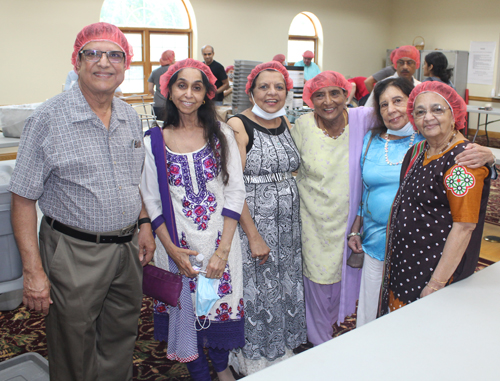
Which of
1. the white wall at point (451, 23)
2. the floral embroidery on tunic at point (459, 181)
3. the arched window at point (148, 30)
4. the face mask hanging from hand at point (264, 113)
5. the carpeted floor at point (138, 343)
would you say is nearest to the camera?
the floral embroidery on tunic at point (459, 181)

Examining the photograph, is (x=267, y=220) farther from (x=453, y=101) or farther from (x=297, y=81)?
(x=297, y=81)

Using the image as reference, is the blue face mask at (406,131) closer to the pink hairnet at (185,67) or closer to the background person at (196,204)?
the background person at (196,204)

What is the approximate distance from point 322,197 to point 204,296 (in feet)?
2.56

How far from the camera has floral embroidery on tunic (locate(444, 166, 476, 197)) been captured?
1.39m

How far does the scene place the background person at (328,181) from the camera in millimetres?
2152

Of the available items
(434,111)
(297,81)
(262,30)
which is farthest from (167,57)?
(434,111)

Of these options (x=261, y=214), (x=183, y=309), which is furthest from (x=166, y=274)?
(x=261, y=214)

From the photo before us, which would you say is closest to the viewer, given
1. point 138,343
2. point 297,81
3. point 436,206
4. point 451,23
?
point 436,206

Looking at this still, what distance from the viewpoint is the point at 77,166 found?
145 centimetres

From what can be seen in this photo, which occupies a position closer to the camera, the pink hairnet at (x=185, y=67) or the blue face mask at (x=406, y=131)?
the pink hairnet at (x=185, y=67)

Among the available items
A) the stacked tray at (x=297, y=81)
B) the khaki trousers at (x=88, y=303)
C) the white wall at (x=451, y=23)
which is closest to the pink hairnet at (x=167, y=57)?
the stacked tray at (x=297, y=81)

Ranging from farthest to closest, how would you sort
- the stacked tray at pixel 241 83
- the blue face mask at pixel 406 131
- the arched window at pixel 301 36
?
1. the arched window at pixel 301 36
2. the stacked tray at pixel 241 83
3. the blue face mask at pixel 406 131

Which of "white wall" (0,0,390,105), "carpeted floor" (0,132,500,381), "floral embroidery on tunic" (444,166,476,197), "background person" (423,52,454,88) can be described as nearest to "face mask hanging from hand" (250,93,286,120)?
"floral embroidery on tunic" (444,166,476,197)

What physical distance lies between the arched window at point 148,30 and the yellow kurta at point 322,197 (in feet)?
22.8
